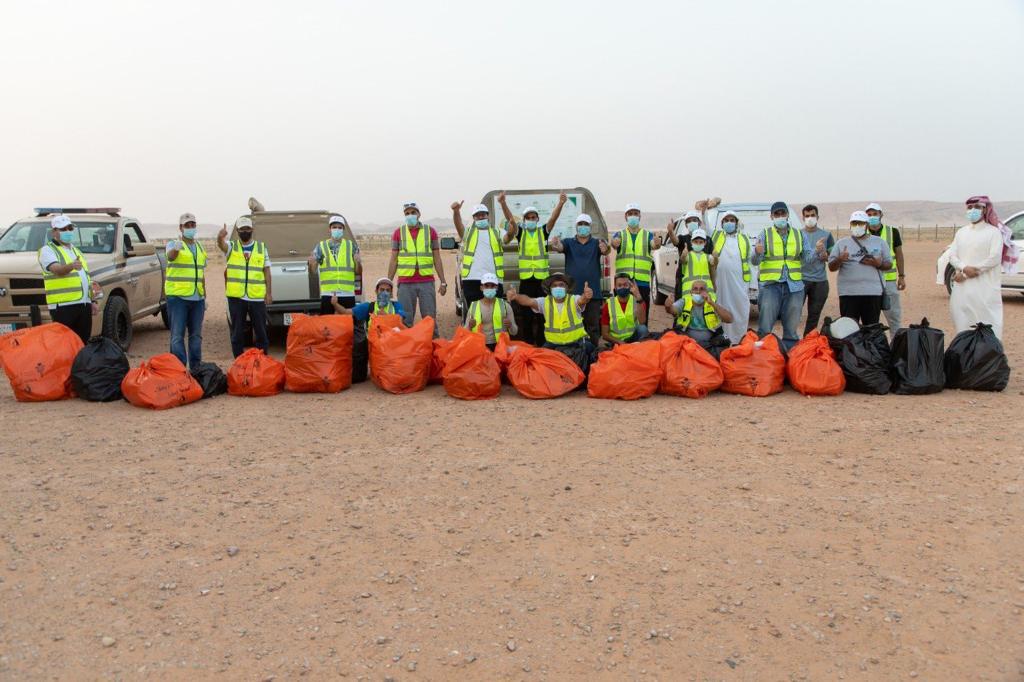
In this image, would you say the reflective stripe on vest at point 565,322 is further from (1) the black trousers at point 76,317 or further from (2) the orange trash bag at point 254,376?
(1) the black trousers at point 76,317

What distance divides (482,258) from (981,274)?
4.83m

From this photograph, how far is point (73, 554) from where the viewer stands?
4.08 m

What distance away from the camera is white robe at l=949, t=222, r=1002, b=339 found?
7793 mm

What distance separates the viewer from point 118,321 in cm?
1035

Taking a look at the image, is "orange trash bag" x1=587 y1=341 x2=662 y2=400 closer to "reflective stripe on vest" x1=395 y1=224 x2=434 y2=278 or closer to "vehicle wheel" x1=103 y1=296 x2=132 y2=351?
"reflective stripe on vest" x1=395 y1=224 x2=434 y2=278

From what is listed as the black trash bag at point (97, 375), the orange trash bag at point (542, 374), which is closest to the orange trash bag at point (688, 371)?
the orange trash bag at point (542, 374)

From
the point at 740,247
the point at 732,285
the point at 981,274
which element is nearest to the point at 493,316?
the point at 732,285

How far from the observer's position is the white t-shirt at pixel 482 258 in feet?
29.1

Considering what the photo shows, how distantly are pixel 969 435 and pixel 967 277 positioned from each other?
2.58 meters

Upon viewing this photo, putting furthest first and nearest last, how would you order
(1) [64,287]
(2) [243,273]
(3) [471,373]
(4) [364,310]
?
(4) [364,310] < (2) [243,273] < (1) [64,287] < (3) [471,373]

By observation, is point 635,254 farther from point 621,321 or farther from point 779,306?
point 779,306

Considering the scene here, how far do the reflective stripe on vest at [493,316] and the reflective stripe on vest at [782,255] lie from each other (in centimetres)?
281

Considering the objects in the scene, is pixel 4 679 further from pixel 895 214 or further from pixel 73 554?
pixel 895 214

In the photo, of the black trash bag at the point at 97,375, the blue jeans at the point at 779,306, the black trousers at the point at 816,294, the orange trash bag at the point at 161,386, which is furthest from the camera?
the black trousers at the point at 816,294
